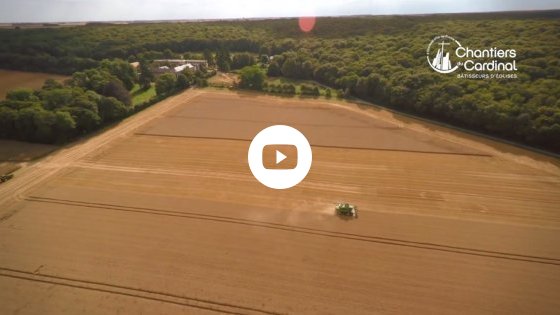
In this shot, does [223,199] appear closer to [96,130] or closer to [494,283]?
[494,283]

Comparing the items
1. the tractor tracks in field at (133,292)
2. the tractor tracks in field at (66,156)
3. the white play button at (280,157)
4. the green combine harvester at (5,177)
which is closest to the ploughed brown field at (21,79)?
the tractor tracks in field at (66,156)

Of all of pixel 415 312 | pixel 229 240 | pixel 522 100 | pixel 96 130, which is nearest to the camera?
pixel 415 312

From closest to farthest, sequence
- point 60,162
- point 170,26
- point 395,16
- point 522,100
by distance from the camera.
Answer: point 60,162
point 522,100
point 395,16
point 170,26

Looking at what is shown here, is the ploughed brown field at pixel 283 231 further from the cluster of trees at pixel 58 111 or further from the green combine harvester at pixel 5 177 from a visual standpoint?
the cluster of trees at pixel 58 111

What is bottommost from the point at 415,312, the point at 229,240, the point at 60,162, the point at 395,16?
the point at 415,312

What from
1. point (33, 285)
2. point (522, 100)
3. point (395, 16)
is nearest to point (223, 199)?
point (33, 285)

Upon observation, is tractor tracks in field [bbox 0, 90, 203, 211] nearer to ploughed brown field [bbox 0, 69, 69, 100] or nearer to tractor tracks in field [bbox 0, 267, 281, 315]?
tractor tracks in field [bbox 0, 267, 281, 315]

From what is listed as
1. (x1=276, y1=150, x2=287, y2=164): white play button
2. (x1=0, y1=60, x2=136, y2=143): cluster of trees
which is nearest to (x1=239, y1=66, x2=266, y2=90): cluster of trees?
(x1=0, y1=60, x2=136, y2=143): cluster of trees
